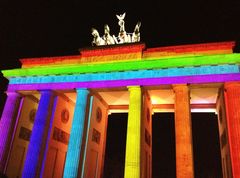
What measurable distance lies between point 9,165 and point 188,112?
1621 cm

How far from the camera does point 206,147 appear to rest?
3494 centimetres

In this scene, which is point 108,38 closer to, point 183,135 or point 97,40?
point 97,40

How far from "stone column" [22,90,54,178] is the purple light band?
46.8 inches

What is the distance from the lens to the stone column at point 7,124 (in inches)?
780

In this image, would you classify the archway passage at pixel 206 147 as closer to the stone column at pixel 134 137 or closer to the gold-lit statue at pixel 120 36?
the gold-lit statue at pixel 120 36

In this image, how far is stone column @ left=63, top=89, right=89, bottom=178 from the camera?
17.5 meters

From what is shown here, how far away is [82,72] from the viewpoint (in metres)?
20.8

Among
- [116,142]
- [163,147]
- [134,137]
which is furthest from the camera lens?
[116,142]

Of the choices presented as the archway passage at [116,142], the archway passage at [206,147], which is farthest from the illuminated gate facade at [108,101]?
the archway passage at [116,142]

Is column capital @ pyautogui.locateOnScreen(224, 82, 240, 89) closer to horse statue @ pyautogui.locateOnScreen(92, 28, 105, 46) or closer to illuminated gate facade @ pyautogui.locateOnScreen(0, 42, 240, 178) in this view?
illuminated gate facade @ pyautogui.locateOnScreen(0, 42, 240, 178)

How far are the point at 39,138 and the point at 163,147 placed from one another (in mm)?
23342

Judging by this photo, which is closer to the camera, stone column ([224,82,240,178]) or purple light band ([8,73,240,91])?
stone column ([224,82,240,178])

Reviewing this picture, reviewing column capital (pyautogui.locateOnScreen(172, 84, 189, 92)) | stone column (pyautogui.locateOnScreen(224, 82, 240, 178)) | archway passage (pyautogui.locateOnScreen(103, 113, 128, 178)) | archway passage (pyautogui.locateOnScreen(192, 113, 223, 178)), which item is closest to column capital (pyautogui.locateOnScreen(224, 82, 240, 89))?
stone column (pyautogui.locateOnScreen(224, 82, 240, 178))

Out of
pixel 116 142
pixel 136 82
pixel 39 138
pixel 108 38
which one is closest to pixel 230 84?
pixel 136 82
